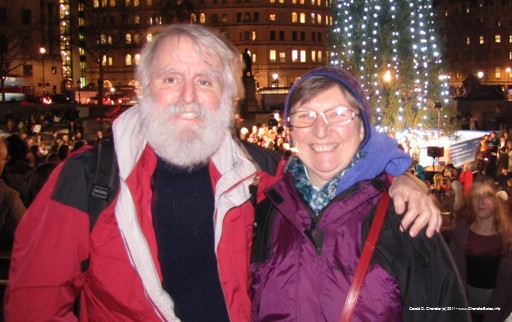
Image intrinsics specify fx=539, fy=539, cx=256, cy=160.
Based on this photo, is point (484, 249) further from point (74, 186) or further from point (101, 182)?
point (74, 186)

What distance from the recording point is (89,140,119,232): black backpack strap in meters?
2.69

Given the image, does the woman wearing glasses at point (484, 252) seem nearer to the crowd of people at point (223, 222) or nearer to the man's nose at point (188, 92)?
the crowd of people at point (223, 222)

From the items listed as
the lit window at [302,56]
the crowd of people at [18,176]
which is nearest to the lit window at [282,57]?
the lit window at [302,56]

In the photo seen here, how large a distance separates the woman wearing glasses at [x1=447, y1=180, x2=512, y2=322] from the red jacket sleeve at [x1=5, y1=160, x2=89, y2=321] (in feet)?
11.8

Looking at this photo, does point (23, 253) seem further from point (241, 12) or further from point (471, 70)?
point (471, 70)

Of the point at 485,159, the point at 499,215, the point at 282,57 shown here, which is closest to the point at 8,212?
the point at 499,215

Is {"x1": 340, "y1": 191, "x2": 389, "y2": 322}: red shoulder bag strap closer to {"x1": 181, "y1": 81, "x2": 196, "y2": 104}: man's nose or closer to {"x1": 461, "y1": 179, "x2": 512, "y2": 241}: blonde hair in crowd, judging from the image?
{"x1": 181, "y1": 81, "x2": 196, "y2": 104}: man's nose

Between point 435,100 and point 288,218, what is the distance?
69.0 ft

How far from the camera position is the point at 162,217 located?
9.77 feet

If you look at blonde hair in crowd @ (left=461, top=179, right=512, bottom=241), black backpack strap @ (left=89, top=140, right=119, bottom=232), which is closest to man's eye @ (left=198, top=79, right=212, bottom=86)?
black backpack strap @ (left=89, top=140, right=119, bottom=232)

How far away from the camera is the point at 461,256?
17.0 feet

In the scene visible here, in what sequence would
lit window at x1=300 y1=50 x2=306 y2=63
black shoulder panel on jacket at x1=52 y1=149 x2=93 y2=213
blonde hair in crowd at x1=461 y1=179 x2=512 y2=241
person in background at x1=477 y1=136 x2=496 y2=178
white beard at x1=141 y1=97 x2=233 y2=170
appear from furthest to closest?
1. lit window at x1=300 y1=50 x2=306 y2=63
2. person in background at x1=477 y1=136 x2=496 y2=178
3. blonde hair in crowd at x1=461 y1=179 x2=512 y2=241
4. white beard at x1=141 y1=97 x2=233 y2=170
5. black shoulder panel on jacket at x1=52 y1=149 x2=93 y2=213

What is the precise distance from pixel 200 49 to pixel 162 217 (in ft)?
3.30

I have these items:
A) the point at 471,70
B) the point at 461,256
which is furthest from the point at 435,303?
the point at 471,70
